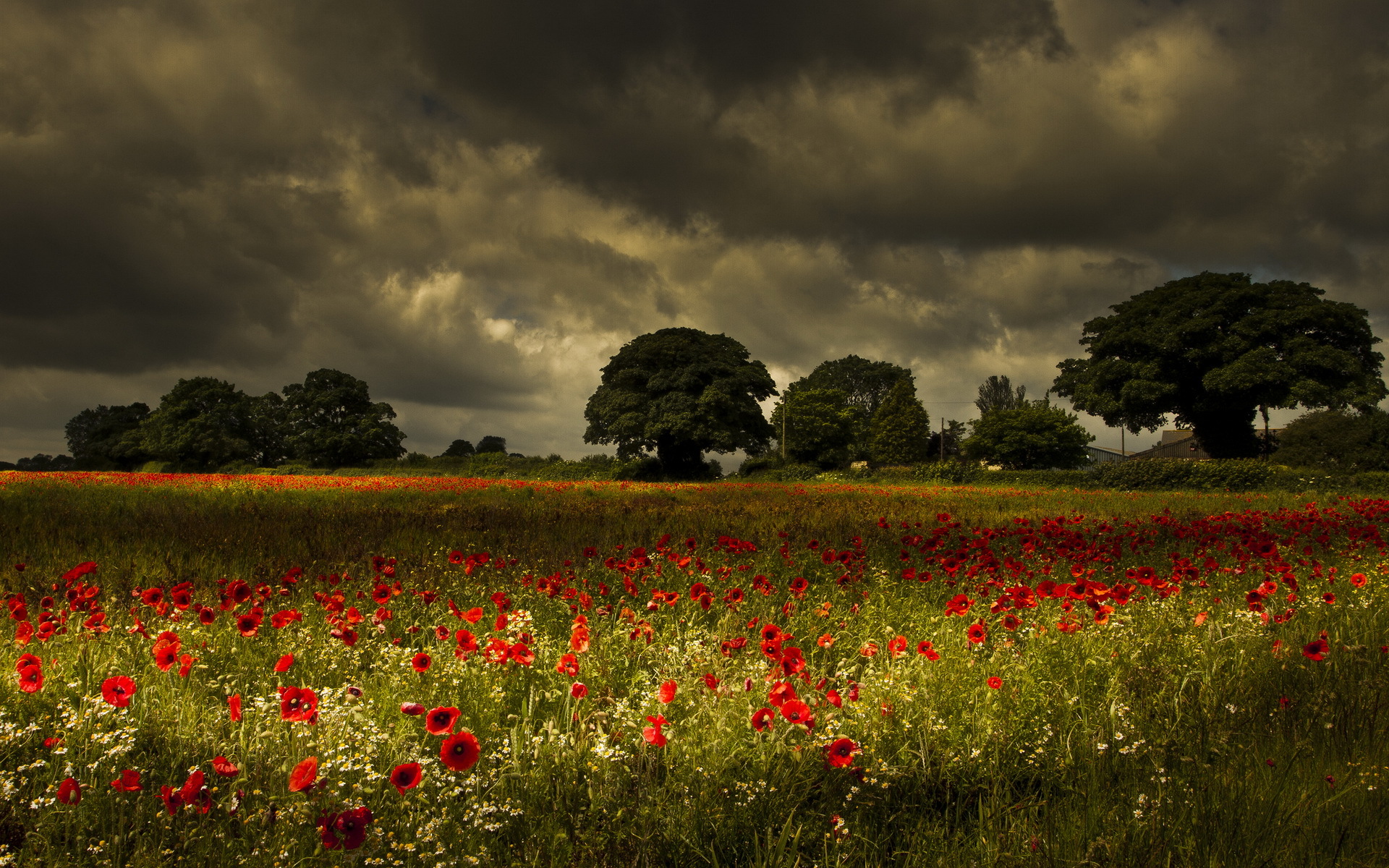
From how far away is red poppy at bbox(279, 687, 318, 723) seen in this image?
6.40 feet

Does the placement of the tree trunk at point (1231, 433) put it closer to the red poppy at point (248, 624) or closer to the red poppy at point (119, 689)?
the red poppy at point (248, 624)

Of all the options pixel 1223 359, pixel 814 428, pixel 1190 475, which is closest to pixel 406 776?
pixel 1190 475

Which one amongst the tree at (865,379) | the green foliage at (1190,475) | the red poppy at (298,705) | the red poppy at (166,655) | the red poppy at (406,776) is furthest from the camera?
the tree at (865,379)

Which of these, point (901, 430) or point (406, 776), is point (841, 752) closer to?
point (406, 776)

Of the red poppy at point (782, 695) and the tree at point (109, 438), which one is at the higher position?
the tree at point (109, 438)

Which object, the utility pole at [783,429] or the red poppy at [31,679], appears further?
the utility pole at [783,429]

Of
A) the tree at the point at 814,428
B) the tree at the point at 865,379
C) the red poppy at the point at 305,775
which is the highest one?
the tree at the point at 865,379

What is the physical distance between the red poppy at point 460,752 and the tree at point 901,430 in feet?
202

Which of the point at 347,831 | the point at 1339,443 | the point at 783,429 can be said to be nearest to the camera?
the point at 347,831

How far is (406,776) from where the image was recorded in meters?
1.61

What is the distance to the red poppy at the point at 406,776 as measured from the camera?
1.58 meters

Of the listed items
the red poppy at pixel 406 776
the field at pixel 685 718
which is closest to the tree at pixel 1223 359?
the field at pixel 685 718

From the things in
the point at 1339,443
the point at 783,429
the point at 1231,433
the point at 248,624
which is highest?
the point at 783,429

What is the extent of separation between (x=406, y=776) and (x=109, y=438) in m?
80.9
